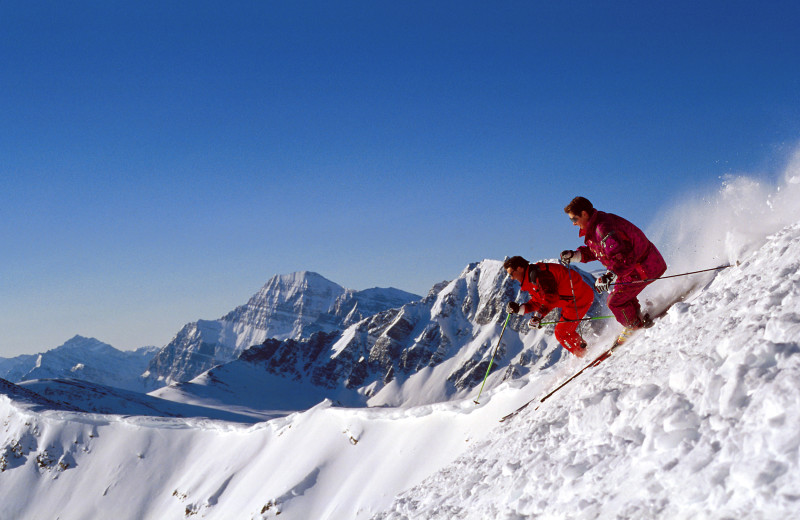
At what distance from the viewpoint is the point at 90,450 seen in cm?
A: 5025

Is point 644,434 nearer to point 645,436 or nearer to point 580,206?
point 645,436

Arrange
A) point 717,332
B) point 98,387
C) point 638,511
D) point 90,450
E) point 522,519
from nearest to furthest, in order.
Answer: point 638,511, point 522,519, point 717,332, point 90,450, point 98,387

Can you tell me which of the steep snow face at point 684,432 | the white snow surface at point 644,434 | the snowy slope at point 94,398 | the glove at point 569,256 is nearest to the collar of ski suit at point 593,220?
the glove at point 569,256

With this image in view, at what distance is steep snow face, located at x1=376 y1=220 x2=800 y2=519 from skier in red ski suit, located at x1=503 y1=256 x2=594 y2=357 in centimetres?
264

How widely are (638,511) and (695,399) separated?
4.15ft

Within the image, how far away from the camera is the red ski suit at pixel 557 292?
10.8 meters

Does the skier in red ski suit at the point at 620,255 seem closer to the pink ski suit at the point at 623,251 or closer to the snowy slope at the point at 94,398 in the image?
the pink ski suit at the point at 623,251

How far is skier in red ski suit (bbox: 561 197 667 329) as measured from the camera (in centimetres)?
981

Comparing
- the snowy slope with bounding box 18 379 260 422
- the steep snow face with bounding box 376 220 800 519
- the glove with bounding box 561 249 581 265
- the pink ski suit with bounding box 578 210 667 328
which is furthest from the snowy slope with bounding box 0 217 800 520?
the snowy slope with bounding box 18 379 260 422

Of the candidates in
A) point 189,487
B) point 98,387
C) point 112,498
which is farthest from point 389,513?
point 98,387

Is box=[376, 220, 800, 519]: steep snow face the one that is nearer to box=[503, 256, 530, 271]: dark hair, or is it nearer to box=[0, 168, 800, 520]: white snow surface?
box=[0, 168, 800, 520]: white snow surface

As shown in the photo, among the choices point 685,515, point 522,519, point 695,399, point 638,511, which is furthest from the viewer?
point 522,519

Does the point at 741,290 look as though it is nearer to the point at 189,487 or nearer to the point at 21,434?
the point at 189,487

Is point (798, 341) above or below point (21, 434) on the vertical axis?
above
